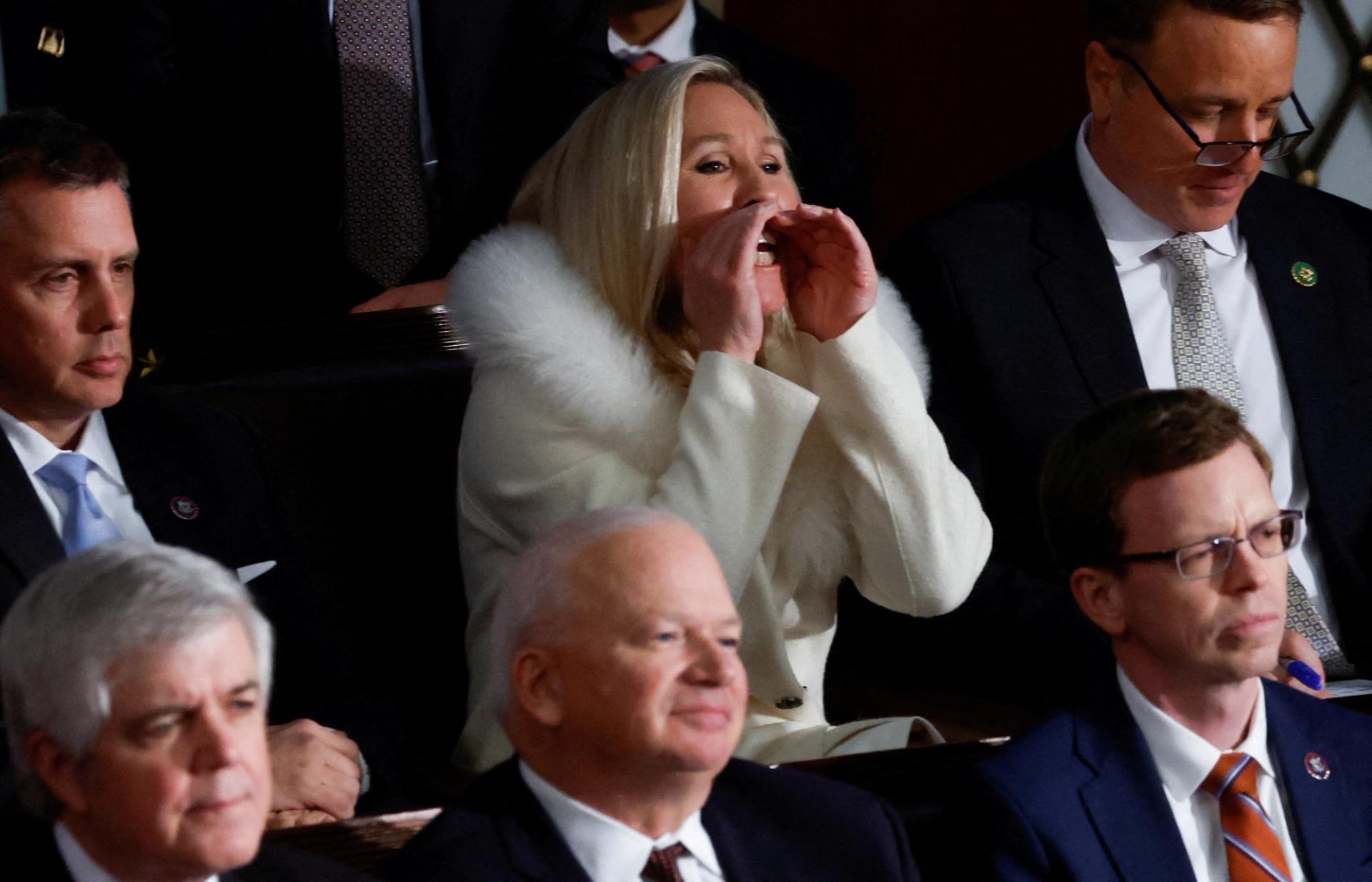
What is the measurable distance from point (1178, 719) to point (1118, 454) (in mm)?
227

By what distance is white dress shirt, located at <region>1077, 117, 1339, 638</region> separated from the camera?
8.04 ft

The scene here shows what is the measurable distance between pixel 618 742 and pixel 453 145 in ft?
4.24

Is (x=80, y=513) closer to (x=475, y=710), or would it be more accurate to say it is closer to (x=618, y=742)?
(x=475, y=710)

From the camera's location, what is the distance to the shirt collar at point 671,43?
307 cm

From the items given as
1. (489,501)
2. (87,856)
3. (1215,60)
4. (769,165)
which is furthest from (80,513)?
(1215,60)

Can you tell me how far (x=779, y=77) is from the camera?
311cm

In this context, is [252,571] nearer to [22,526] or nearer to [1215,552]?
[22,526]

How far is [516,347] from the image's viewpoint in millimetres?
2078

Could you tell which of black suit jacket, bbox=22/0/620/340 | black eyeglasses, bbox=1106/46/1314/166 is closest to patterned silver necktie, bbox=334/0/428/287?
black suit jacket, bbox=22/0/620/340

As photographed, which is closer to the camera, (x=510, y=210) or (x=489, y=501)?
(x=489, y=501)

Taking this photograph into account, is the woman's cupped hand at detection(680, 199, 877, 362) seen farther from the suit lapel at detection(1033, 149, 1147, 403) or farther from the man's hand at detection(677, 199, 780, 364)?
the suit lapel at detection(1033, 149, 1147, 403)

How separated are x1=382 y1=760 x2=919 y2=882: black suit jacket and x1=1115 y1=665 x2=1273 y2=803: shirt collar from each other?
0.78ft

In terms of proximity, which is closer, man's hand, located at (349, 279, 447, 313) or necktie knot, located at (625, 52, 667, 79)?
man's hand, located at (349, 279, 447, 313)

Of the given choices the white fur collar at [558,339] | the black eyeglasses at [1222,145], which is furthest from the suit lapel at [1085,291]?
the white fur collar at [558,339]
